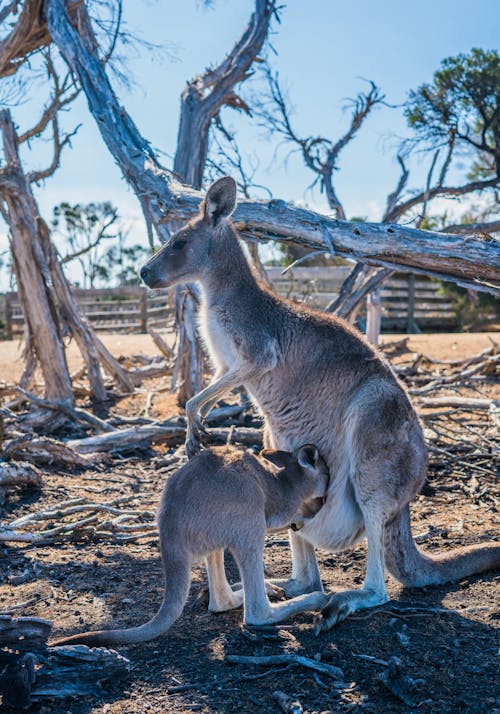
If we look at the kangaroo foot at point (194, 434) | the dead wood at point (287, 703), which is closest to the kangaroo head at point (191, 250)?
the kangaroo foot at point (194, 434)

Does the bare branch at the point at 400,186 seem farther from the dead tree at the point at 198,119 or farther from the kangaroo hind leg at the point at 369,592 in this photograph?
the kangaroo hind leg at the point at 369,592

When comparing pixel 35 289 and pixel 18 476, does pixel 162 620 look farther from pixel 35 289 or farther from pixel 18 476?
pixel 35 289

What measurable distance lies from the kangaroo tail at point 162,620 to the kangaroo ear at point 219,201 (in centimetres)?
A: 236

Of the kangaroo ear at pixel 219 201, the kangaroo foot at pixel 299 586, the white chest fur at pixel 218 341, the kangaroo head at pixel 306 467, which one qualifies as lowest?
the kangaroo foot at pixel 299 586

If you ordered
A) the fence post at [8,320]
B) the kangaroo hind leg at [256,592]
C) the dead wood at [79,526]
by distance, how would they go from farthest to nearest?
the fence post at [8,320], the dead wood at [79,526], the kangaroo hind leg at [256,592]

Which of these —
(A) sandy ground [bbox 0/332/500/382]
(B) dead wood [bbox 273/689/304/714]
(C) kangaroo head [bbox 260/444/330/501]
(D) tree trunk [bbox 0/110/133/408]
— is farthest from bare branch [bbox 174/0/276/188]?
(B) dead wood [bbox 273/689/304/714]

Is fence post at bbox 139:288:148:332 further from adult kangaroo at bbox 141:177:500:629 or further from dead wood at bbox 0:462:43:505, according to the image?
adult kangaroo at bbox 141:177:500:629

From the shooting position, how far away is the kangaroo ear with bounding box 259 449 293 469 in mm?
4258

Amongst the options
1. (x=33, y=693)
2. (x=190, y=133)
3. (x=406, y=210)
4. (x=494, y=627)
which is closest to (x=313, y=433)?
(x=494, y=627)

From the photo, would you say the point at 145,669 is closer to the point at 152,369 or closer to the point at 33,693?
the point at 33,693

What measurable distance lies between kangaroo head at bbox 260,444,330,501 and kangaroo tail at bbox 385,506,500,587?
1.49ft

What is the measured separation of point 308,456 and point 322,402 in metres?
0.35

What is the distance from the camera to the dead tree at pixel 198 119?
31.5 feet

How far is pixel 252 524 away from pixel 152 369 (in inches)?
342
